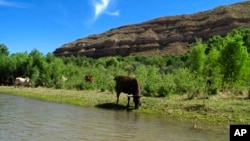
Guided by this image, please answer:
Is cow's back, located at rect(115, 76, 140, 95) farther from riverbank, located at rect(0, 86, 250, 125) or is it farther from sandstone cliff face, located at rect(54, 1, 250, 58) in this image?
sandstone cliff face, located at rect(54, 1, 250, 58)

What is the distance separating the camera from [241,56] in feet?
97.7

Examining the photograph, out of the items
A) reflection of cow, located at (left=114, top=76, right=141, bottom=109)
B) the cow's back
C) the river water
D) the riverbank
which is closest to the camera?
the river water

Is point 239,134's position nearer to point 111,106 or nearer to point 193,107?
point 193,107

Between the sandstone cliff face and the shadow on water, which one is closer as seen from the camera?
the shadow on water

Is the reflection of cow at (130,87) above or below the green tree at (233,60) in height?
below

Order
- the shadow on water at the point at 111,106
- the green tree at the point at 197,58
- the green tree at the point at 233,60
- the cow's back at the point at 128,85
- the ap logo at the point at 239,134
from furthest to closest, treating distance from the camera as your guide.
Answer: the green tree at the point at 197,58 → the green tree at the point at 233,60 → the cow's back at the point at 128,85 → the shadow on water at the point at 111,106 → the ap logo at the point at 239,134

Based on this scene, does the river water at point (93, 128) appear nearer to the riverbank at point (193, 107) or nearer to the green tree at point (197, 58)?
the riverbank at point (193, 107)

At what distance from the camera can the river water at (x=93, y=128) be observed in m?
15.0

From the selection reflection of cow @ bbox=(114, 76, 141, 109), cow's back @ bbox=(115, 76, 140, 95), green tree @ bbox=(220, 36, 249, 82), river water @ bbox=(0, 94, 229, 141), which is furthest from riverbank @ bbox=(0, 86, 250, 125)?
river water @ bbox=(0, 94, 229, 141)

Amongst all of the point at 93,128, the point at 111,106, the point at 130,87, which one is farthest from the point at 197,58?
the point at 93,128

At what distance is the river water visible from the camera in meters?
15.0

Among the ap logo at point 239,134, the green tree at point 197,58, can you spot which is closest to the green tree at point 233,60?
the green tree at point 197,58

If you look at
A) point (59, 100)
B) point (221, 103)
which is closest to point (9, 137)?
point (221, 103)

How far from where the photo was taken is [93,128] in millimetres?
17297
